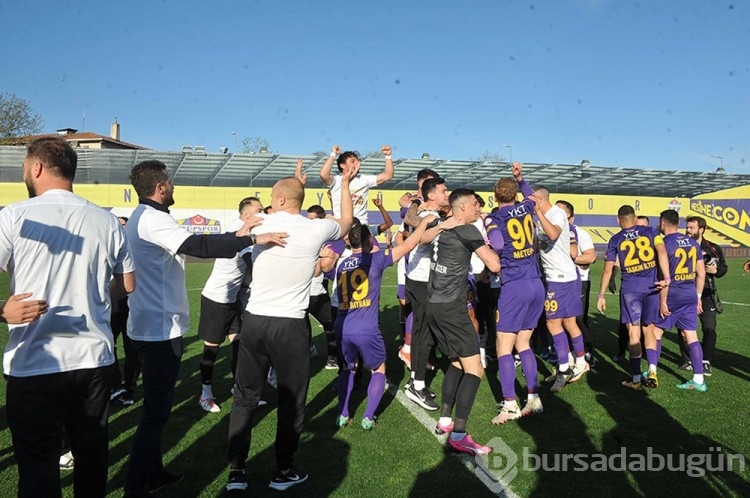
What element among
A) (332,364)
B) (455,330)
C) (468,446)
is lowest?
(332,364)

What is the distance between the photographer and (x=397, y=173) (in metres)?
40.8

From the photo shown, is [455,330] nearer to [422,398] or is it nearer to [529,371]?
[529,371]

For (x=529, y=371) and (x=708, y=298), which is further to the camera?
(x=708, y=298)

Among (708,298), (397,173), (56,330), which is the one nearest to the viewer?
(56,330)

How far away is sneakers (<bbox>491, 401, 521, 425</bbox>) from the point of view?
213 inches

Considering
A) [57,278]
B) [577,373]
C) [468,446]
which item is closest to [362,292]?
[468,446]

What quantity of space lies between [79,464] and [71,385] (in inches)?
20.1

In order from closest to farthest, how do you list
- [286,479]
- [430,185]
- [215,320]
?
[286,479]
[430,185]
[215,320]

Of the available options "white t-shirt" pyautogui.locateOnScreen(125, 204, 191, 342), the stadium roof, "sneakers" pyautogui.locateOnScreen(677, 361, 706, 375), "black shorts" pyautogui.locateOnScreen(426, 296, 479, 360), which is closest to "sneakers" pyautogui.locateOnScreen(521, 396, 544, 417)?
"black shorts" pyautogui.locateOnScreen(426, 296, 479, 360)

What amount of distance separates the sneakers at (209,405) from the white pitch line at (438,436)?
2080 millimetres

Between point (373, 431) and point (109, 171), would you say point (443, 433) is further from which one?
point (109, 171)

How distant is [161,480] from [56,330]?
187cm

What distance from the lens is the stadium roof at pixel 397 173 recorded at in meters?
33.9

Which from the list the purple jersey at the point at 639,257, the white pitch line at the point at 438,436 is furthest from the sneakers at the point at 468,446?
the purple jersey at the point at 639,257
